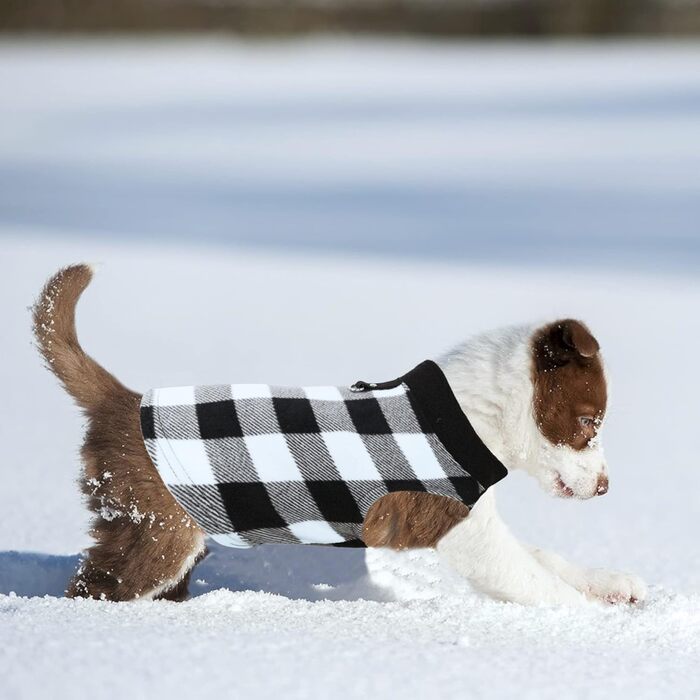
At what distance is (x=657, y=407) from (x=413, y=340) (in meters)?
1.53

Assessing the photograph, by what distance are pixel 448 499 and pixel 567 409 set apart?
0.40 m

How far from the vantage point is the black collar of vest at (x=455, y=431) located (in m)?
3.03

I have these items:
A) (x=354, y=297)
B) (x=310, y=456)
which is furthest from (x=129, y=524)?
(x=354, y=297)

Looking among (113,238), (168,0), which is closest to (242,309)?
(113,238)

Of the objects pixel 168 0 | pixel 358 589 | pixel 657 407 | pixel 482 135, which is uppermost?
pixel 168 0

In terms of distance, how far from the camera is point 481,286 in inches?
321

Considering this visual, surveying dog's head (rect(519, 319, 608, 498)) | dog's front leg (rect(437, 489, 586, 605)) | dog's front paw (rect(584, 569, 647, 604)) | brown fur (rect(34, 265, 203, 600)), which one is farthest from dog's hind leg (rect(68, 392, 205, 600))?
dog's front paw (rect(584, 569, 647, 604))

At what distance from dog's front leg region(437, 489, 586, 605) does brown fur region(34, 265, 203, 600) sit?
67 centimetres

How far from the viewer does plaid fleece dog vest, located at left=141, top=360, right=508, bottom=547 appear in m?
3.00

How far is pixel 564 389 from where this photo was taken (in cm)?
313

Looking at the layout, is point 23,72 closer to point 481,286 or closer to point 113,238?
point 113,238

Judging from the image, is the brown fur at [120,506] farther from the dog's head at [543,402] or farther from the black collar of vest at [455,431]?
the dog's head at [543,402]

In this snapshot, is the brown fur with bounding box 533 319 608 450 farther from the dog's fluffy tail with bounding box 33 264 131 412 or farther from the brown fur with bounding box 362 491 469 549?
the dog's fluffy tail with bounding box 33 264 131 412

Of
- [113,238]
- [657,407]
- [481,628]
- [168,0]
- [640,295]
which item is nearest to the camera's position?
[481,628]
